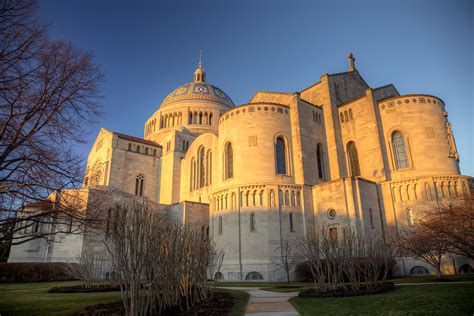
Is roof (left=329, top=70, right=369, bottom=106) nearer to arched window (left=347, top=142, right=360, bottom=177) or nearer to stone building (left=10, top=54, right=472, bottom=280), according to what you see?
stone building (left=10, top=54, right=472, bottom=280)

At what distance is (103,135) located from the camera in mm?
43156

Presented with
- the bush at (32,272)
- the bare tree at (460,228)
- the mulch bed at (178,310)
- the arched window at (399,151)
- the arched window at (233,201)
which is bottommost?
the mulch bed at (178,310)

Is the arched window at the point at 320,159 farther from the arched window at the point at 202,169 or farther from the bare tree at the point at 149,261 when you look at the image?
the bare tree at the point at 149,261

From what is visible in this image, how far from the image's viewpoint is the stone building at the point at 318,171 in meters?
25.3

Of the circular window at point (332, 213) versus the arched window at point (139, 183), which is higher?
the arched window at point (139, 183)

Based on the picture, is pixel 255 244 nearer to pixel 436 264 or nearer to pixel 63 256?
pixel 436 264

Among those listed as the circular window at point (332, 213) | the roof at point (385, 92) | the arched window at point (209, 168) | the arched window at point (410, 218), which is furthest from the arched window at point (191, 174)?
the arched window at point (410, 218)

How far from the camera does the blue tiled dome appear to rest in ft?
183

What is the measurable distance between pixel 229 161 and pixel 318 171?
8616mm

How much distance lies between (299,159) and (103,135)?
92.3 feet

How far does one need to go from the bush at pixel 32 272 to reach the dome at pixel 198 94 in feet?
115

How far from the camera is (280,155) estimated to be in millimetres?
29141

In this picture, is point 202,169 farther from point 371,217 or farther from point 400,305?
point 400,305

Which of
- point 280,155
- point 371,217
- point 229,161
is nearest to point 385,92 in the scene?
point 280,155
